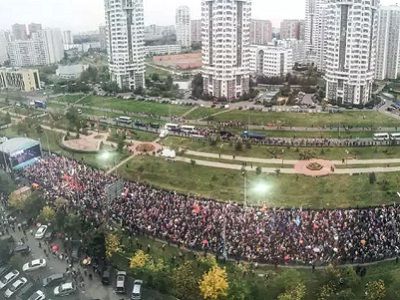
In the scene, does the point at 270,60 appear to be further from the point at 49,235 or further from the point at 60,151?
the point at 49,235

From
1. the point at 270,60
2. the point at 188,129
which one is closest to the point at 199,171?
the point at 188,129

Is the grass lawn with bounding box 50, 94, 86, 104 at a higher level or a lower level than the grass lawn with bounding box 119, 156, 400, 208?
higher

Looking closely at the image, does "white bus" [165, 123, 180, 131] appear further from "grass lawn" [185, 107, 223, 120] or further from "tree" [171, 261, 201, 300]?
"tree" [171, 261, 201, 300]

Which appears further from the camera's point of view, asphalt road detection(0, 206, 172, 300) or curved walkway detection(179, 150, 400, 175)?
curved walkway detection(179, 150, 400, 175)

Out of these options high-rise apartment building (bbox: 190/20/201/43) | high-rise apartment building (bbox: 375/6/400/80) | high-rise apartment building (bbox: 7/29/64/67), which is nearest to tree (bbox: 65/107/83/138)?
high-rise apartment building (bbox: 7/29/64/67)

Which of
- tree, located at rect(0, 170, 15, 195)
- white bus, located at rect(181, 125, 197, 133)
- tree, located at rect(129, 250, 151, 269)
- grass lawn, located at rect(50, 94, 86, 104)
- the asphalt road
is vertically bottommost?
the asphalt road

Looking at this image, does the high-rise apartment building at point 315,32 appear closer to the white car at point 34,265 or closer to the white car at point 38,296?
the white car at point 34,265
